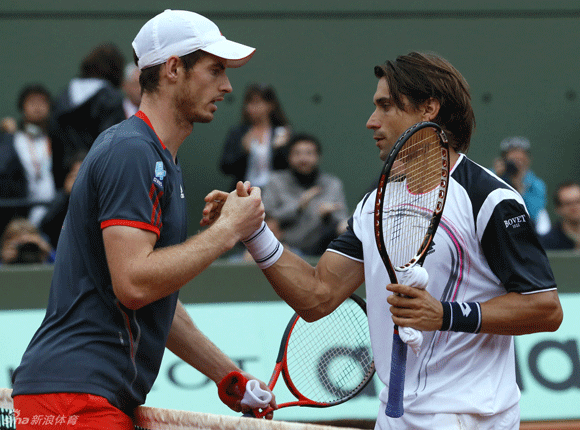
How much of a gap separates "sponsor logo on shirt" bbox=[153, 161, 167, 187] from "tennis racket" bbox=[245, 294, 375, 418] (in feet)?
Result: 3.19

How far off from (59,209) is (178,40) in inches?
152

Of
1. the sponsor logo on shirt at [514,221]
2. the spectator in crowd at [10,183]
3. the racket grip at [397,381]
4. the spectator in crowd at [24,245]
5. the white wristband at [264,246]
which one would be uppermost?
the sponsor logo on shirt at [514,221]

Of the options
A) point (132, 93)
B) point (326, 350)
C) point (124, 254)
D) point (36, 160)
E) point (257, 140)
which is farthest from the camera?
point (257, 140)

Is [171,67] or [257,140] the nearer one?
[171,67]

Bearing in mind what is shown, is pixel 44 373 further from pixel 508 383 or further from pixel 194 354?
pixel 508 383

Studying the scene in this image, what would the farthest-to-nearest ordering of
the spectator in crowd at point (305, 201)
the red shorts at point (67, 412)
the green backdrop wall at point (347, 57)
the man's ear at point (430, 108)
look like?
the green backdrop wall at point (347, 57) → the spectator in crowd at point (305, 201) → the man's ear at point (430, 108) → the red shorts at point (67, 412)

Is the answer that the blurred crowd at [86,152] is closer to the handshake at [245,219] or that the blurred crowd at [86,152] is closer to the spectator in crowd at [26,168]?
the spectator in crowd at [26,168]

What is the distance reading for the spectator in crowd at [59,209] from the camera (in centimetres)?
619

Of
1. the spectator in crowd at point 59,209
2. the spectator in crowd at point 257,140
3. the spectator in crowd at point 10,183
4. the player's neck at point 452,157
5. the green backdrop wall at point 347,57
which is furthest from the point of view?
the green backdrop wall at point 347,57

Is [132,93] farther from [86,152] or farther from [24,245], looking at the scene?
[24,245]

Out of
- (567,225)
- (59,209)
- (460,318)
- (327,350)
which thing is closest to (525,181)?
(567,225)

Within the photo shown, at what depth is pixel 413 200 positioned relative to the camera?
2.75 m

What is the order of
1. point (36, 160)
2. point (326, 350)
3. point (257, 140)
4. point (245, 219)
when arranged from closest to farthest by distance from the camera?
point (245, 219) < point (326, 350) < point (36, 160) < point (257, 140)

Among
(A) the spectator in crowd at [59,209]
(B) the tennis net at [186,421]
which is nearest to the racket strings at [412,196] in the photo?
(B) the tennis net at [186,421]
